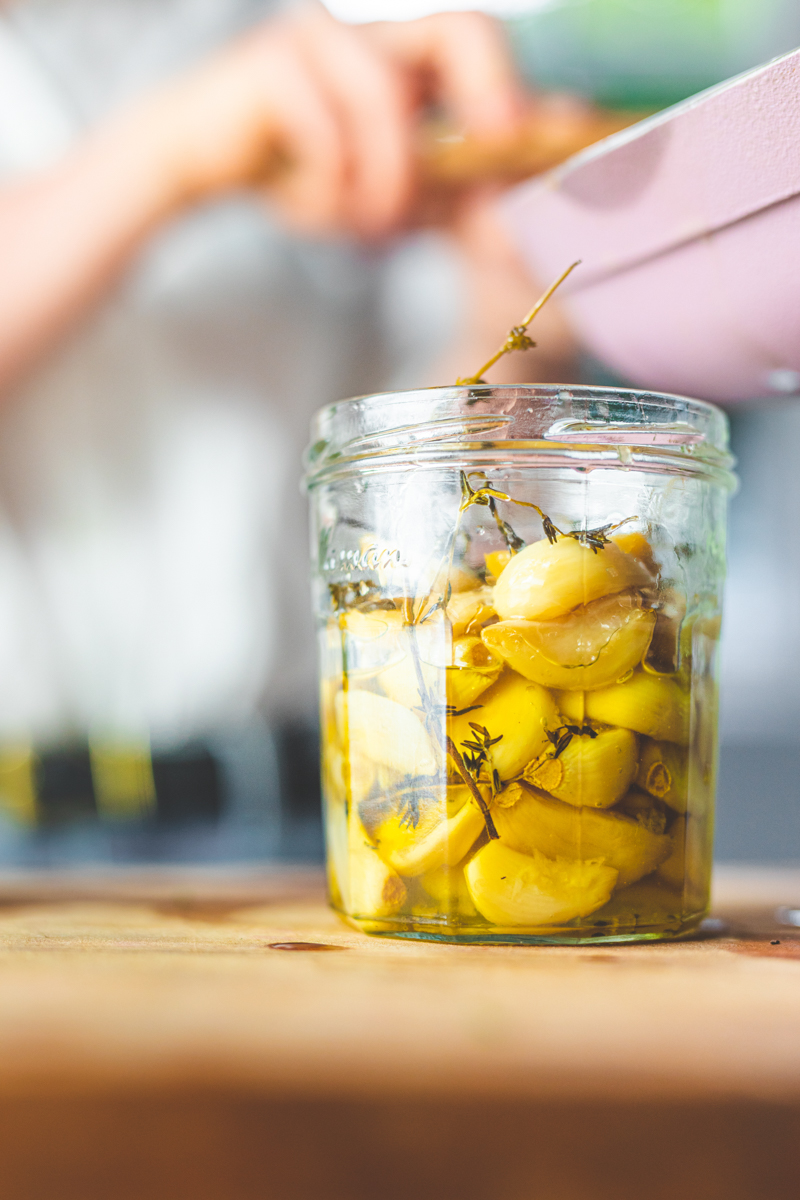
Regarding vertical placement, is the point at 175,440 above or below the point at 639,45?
below

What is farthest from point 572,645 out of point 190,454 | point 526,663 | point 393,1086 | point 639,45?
point 639,45

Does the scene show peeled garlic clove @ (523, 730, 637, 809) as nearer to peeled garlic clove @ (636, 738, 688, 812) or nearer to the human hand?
peeled garlic clove @ (636, 738, 688, 812)

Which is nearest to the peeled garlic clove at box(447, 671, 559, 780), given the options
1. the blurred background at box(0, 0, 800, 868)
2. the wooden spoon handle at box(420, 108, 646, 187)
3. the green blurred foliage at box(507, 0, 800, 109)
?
the wooden spoon handle at box(420, 108, 646, 187)

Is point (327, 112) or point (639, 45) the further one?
point (639, 45)

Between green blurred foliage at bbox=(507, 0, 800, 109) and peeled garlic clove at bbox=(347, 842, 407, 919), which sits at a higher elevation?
green blurred foliage at bbox=(507, 0, 800, 109)

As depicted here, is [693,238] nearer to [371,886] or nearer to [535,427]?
[535,427]

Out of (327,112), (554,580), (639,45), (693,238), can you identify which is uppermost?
(639,45)

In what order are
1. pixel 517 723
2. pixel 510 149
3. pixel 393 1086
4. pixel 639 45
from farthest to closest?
pixel 639 45
pixel 510 149
pixel 517 723
pixel 393 1086

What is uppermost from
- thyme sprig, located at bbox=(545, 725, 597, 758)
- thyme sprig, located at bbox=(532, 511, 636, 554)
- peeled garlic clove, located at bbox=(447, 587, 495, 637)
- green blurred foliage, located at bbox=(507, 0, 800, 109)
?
green blurred foliage, located at bbox=(507, 0, 800, 109)
